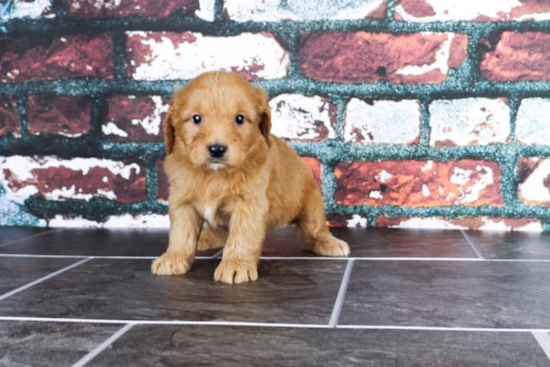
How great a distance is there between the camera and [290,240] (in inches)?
74.4

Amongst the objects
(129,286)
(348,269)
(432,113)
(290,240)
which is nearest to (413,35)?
(432,113)

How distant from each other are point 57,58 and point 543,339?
66.2 inches

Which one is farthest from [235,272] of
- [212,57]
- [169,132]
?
[212,57]

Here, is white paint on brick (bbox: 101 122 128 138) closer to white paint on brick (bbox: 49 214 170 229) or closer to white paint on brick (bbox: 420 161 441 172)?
white paint on brick (bbox: 49 214 170 229)

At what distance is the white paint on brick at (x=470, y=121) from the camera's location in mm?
1987

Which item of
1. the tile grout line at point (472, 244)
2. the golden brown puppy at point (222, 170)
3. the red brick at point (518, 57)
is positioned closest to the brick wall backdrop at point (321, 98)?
the red brick at point (518, 57)

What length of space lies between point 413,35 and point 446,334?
1.25 metres

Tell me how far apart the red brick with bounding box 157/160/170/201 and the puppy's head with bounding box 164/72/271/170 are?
2.11ft

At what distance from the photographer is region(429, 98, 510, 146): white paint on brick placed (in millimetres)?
1987

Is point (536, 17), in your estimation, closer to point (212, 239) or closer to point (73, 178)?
point (212, 239)

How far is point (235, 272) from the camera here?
52.4 inches

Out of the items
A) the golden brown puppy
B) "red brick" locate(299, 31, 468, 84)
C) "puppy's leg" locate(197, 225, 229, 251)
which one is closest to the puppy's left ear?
the golden brown puppy

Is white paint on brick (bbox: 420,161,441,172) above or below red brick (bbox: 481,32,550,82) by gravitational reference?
below

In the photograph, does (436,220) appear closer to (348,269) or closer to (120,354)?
(348,269)
